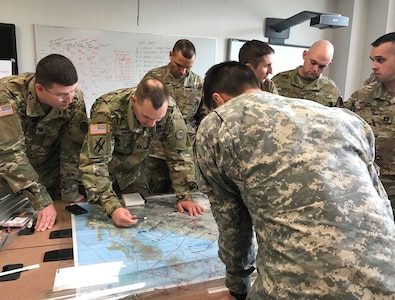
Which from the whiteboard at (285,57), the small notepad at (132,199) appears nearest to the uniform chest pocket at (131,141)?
the small notepad at (132,199)

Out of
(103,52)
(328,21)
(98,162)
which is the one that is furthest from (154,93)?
(328,21)

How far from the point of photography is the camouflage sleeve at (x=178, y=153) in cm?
198

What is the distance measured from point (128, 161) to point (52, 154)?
1.61ft

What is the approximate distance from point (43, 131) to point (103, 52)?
200 cm

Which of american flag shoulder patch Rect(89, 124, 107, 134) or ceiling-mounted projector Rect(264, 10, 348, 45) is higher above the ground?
ceiling-mounted projector Rect(264, 10, 348, 45)

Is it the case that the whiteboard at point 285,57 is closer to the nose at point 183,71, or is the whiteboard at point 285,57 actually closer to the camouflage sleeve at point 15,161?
the nose at point 183,71

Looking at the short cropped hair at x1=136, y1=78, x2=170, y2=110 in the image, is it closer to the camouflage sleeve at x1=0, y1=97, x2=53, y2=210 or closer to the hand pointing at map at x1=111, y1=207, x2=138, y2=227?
the hand pointing at map at x1=111, y1=207, x2=138, y2=227

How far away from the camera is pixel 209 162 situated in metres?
1.06

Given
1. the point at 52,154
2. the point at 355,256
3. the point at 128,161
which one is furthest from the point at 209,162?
the point at 52,154

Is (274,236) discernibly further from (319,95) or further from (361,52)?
(361,52)

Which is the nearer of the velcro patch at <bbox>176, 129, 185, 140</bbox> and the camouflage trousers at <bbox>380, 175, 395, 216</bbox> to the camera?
the velcro patch at <bbox>176, 129, 185, 140</bbox>

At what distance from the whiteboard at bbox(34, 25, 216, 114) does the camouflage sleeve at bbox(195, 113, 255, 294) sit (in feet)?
9.56

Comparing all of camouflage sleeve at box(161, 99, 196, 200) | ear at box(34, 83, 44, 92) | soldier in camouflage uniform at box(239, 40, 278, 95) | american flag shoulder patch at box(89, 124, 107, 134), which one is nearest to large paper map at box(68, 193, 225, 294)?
camouflage sleeve at box(161, 99, 196, 200)

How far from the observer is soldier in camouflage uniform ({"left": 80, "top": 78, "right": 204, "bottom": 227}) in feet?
5.47
